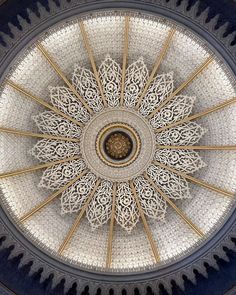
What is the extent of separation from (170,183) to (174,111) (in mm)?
1466

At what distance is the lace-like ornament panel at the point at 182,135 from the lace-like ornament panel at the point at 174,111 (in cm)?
18

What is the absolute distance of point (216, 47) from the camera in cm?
716

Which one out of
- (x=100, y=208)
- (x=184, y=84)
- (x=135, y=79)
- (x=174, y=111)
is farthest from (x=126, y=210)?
(x=184, y=84)

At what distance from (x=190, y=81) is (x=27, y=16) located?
134 inches

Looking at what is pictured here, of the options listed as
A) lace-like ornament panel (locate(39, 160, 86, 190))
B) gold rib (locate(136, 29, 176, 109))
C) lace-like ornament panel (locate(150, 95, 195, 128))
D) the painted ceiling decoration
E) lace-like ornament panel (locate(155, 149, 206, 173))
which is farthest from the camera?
lace-like ornament panel (locate(39, 160, 86, 190))

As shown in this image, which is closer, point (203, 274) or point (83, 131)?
point (203, 274)

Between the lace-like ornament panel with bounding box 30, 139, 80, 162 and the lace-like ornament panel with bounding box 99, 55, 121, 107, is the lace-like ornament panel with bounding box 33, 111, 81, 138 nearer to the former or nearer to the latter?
the lace-like ornament panel with bounding box 30, 139, 80, 162

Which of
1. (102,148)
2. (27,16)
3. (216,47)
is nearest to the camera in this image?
(216,47)

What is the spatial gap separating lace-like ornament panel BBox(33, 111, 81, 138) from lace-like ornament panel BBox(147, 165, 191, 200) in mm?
1805

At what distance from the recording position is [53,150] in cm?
809

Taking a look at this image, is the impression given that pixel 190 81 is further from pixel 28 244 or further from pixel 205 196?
pixel 28 244

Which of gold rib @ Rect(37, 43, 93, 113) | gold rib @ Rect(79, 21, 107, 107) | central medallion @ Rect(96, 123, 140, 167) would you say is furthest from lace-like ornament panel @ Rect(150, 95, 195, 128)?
gold rib @ Rect(37, 43, 93, 113)

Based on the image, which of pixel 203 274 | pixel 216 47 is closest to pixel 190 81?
pixel 216 47

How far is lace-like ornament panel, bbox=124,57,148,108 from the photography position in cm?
Answer: 786
